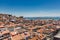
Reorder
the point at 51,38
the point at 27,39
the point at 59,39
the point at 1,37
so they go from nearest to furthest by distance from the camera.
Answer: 1. the point at 1,37
2. the point at 27,39
3. the point at 59,39
4. the point at 51,38

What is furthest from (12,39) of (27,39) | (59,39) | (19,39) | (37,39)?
(59,39)

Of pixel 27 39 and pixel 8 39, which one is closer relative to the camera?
pixel 8 39

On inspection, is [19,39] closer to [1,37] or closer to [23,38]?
[23,38]

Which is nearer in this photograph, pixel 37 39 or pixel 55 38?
pixel 37 39

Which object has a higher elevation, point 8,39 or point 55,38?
point 8,39

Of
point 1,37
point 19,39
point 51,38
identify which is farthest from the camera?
point 51,38

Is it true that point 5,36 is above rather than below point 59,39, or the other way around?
above

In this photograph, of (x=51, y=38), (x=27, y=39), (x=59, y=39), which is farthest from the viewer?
(x=51, y=38)

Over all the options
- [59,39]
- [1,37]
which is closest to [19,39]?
[1,37]

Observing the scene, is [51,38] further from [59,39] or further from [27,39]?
[27,39]

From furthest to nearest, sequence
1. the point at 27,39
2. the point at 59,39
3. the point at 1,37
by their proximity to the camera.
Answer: the point at 59,39
the point at 27,39
the point at 1,37
